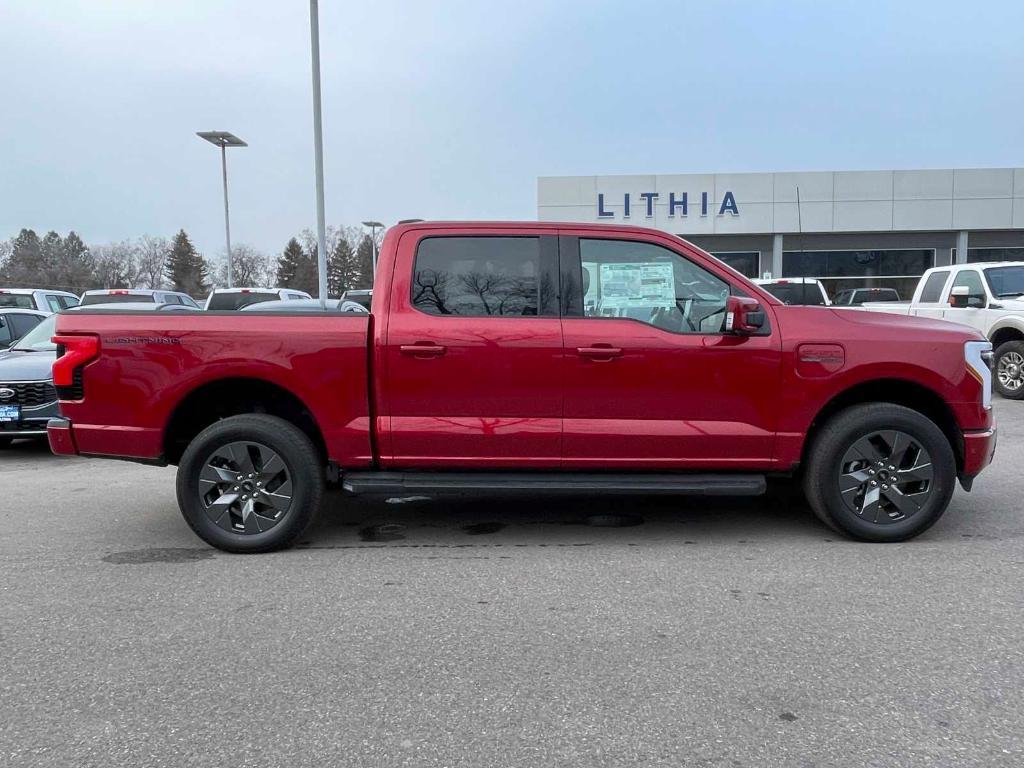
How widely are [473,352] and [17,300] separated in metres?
14.9

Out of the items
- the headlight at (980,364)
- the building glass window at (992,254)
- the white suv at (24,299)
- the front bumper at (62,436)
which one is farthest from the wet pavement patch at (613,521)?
the building glass window at (992,254)

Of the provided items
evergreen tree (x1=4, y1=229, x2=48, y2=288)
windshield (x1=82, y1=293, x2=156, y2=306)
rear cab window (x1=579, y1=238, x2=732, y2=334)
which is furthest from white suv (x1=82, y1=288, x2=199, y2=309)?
evergreen tree (x1=4, y1=229, x2=48, y2=288)

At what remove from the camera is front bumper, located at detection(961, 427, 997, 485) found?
4.86 meters

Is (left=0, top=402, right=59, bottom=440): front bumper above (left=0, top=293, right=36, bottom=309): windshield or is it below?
below

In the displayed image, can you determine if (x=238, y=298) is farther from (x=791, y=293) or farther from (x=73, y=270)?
(x=73, y=270)

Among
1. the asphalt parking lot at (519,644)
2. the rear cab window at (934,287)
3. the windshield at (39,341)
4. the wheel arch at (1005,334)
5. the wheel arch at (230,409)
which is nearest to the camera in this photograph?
the asphalt parking lot at (519,644)

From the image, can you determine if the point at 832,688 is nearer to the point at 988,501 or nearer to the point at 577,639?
the point at 577,639

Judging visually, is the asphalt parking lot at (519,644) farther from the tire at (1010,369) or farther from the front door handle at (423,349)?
the tire at (1010,369)

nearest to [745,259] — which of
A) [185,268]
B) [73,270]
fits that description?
[73,270]

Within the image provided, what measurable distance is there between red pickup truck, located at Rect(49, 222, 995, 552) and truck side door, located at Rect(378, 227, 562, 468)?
0.01 m

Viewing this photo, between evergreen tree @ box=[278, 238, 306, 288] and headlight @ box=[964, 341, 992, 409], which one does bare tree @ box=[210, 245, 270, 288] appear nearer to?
evergreen tree @ box=[278, 238, 306, 288]

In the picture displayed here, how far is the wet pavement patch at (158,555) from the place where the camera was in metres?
4.82

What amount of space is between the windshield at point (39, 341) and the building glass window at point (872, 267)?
2555cm

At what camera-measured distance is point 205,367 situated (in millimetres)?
4781
